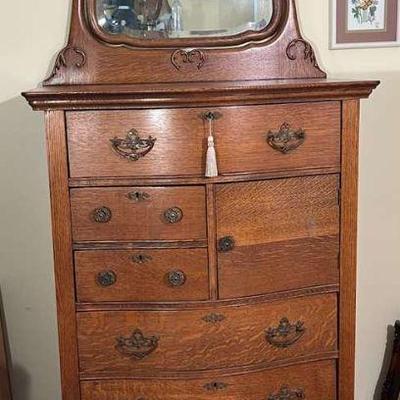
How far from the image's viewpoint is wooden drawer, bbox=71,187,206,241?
59.2 inches

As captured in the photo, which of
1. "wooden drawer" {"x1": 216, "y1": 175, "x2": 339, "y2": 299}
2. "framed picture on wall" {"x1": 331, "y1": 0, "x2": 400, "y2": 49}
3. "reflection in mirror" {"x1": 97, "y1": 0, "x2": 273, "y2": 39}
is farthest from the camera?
"framed picture on wall" {"x1": 331, "y1": 0, "x2": 400, "y2": 49}

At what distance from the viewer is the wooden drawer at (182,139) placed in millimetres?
1477

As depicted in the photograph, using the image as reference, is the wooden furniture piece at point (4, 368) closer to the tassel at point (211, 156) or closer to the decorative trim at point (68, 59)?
the decorative trim at point (68, 59)

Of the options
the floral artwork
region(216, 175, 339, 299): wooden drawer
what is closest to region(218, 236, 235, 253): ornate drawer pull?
region(216, 175, 339, 299): wooden drawer

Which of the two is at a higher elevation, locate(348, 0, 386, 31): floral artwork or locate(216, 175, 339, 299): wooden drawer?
locate(348, 0, 386, 31): floral artwork

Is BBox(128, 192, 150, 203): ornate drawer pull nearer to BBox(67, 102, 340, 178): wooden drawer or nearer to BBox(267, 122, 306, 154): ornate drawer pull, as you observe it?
BBox(67, 102, 340, 178): wooden drawer

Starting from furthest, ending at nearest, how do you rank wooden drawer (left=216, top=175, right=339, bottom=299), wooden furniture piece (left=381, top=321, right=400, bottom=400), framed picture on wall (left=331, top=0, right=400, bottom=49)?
1. wooden furniture piece (left=381, top=321, right=400, bottom=400)
2. framed picture on wall (left=331, top=0, right=400, bottom=49)
3. wooden drawer (left=216, top=175, right=339, bottom=299)

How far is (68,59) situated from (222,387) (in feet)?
3.32

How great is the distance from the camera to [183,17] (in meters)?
1.83

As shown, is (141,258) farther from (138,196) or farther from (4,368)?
(4,368)

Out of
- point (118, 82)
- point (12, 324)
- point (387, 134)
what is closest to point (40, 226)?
point (12, 324)

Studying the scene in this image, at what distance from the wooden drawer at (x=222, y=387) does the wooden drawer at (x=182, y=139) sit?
1.75ft

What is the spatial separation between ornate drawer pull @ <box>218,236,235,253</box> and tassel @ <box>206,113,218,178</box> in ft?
0.54

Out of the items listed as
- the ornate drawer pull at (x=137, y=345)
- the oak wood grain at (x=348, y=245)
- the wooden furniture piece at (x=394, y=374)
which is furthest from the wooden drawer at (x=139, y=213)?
the wooden furniture piece at (x=394, y=374)
